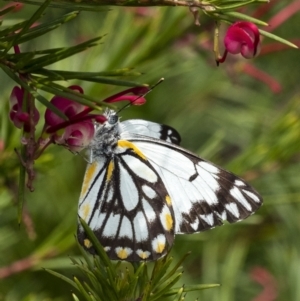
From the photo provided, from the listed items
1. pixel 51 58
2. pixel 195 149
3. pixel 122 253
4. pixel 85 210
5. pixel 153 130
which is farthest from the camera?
pixel 195 149

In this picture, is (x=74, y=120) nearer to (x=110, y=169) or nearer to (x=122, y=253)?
(x=122, y=253)

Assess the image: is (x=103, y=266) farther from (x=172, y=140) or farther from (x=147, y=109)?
(x=147, y=109)

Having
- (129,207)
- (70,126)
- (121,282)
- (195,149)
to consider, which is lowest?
(195,149)

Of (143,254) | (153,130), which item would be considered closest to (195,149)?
(153,130)

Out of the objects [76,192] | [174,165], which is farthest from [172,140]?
[76,192]

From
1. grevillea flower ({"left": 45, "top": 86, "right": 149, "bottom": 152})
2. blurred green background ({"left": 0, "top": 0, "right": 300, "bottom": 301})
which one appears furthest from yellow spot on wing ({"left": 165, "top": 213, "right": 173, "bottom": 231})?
grevillea flower ({"left": 45, "top": 86, "right": 149, "bottom": 152})

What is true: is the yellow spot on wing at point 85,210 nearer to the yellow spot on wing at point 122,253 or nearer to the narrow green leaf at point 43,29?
the yellow spot on wing at point 122,253

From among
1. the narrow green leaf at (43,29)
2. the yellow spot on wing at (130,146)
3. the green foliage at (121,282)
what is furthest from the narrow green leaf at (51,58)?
the yellow spot on wing at (130,146)
